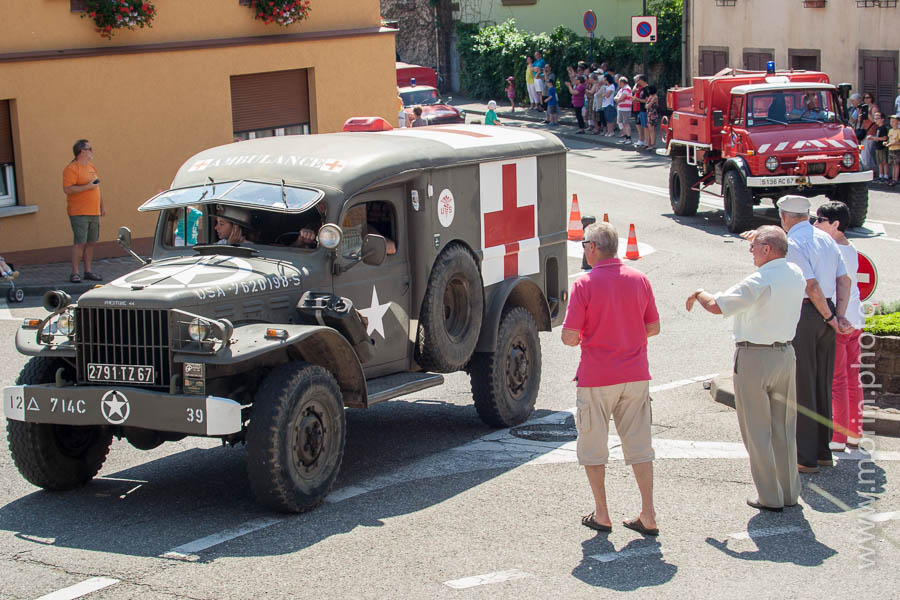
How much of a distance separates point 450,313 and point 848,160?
1161 centimetres

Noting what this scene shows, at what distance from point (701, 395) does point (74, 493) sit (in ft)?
17.0

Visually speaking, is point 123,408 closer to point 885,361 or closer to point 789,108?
point 885,361

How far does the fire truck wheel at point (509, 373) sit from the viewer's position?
960 centimetres

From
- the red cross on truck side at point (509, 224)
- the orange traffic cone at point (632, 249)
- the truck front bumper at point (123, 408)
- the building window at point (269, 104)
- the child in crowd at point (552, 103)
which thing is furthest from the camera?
the child in crowd at point (552, 103)

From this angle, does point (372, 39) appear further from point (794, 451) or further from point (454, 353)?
point (794, 451)

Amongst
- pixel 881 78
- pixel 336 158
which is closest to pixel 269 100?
pixel 336 158

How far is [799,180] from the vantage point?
750 inches

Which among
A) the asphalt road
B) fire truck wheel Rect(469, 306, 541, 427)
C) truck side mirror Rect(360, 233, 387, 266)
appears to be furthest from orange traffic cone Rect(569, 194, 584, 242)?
truck side mirror Rect(360, 233, 387, 266)

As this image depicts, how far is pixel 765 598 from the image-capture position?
19.8ft

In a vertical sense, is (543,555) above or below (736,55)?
below

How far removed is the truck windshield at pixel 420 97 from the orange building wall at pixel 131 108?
10868 mm

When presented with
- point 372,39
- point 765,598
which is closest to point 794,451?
point 765,598

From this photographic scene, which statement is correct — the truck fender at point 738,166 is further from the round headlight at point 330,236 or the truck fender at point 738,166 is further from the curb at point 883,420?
the round headlight at point 330,236

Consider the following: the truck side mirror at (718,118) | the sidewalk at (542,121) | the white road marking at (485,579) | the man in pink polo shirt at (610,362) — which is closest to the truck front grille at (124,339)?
the white road marking at (485,579)
